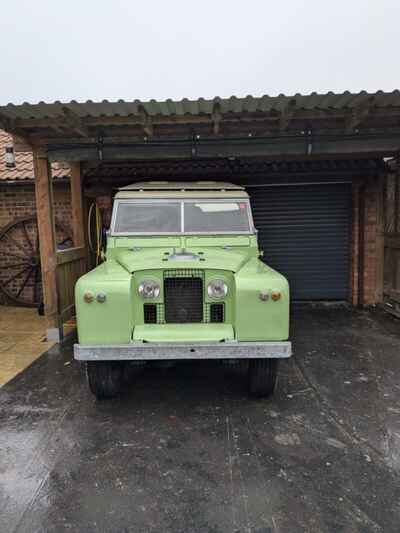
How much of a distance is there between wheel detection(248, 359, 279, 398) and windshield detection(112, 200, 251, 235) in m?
1.58

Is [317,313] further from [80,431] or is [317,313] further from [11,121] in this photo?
[11,121]

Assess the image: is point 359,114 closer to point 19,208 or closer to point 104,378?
point 104,378

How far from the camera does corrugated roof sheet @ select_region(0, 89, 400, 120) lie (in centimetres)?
396

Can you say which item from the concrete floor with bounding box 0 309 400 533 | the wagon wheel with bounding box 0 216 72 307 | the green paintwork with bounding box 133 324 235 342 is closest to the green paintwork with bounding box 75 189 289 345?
the green paintwork with bounding box 133 324 235 342

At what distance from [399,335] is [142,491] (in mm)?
4476

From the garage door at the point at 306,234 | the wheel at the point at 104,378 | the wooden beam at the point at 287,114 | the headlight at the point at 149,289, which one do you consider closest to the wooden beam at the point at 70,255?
the wheel at the point at 104,378

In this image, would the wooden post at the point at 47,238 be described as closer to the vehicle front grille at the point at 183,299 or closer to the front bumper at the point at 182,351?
the front bumper at the point at 182,351

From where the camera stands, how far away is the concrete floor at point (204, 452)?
217 cm

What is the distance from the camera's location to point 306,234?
7203 millimetres

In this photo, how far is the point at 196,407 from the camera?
11.3 ft

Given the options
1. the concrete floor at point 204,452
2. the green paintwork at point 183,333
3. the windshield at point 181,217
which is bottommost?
the concrete floor at point 204,452

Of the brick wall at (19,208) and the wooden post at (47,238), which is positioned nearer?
the wooden post at (47,238)

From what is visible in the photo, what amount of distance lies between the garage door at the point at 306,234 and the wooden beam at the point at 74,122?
134 inches

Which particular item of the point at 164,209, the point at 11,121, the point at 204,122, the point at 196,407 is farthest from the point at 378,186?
the point at 11,121
